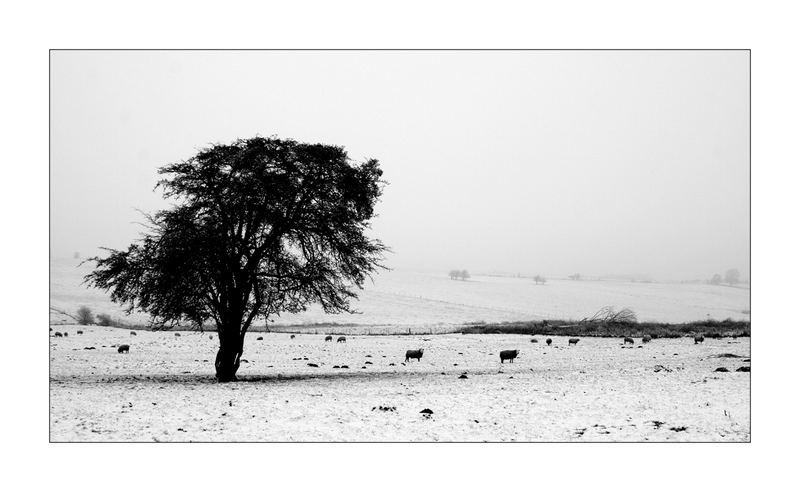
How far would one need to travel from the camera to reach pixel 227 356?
2003cm

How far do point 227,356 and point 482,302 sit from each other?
7039cm

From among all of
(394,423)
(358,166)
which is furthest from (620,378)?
(358,166)

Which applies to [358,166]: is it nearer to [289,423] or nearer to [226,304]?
[226,304]

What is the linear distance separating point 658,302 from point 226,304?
211ft

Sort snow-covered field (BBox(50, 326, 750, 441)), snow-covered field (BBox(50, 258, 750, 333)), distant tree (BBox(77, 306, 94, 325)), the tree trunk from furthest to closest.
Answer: snow-covered field (BBox(50, 258, 750, 333))
distant tree (BBox(77, 306, 94, 325))
the tree trunk
snow-covered field (BBox(50, 326, 750, 441))

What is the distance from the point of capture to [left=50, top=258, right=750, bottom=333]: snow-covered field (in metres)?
56.2

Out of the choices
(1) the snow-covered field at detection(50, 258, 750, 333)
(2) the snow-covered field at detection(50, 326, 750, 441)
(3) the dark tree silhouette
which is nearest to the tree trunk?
(3) the dark tree silhouette

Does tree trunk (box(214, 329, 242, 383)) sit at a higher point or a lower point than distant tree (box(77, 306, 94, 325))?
higher

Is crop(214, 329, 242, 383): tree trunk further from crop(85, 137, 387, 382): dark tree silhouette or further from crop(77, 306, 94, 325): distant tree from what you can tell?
crop(77, 306, 94, 325): distant tree

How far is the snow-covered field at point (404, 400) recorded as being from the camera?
12.9 metres

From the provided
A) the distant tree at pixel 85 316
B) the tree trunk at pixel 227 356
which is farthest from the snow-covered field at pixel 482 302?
the tree trunk at pixel 227 356

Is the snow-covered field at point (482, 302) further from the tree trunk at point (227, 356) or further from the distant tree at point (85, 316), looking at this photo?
the tree trunk at point (227, 356)

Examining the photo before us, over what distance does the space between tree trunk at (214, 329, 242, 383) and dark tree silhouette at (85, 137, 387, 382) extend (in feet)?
0.10

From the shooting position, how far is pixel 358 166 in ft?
67.6
